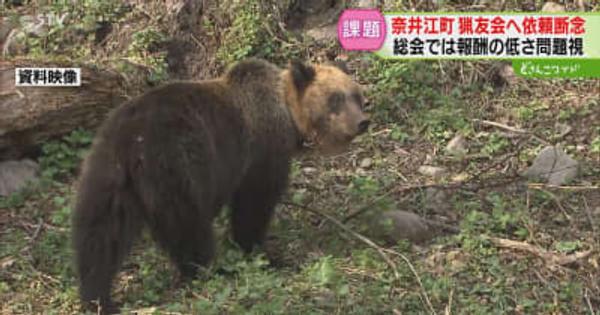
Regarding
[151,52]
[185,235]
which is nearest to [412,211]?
[185,235]

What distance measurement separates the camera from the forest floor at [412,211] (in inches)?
205

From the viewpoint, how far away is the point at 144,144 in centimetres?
508

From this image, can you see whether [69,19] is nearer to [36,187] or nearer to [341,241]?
[36,187]

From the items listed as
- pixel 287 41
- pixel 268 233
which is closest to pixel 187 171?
pixel 268 233

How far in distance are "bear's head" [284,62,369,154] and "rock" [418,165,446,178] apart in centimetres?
137

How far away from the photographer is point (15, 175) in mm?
6957

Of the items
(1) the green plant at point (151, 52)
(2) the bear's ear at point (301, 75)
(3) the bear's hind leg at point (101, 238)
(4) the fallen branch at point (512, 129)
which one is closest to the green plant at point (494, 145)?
(4) the fallen branch at point (512, 129)

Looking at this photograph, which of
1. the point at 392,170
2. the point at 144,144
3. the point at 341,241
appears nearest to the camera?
the point at 144,144

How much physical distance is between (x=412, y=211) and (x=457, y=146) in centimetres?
127

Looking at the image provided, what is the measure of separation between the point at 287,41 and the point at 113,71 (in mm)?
2183

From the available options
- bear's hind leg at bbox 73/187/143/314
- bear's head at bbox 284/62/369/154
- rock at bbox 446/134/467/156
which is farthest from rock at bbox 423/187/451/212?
bear's hind leg at bbox 73/187/143/314

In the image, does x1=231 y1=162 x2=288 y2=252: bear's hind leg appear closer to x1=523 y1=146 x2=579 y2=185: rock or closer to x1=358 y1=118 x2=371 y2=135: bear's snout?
x1=358 y1=118 x2=371 y2=135: bear's snout

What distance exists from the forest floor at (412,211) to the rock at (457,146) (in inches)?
2.2

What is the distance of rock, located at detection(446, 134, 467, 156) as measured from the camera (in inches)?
305
